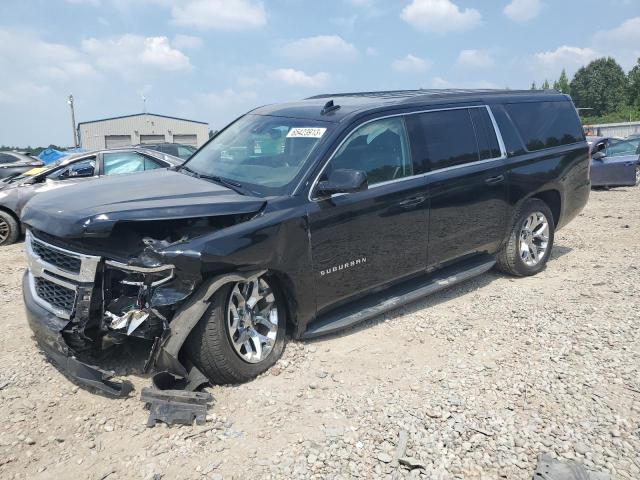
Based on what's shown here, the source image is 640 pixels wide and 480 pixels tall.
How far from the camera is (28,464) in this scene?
9.39 feet

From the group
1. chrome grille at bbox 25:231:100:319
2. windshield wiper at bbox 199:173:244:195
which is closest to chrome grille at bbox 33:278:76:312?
chrome grille at bbox 25:231:100:319

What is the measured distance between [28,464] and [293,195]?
2.31 m

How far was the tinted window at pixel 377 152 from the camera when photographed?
13.4ft

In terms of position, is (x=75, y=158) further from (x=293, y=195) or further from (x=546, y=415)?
(x=546, y=415)

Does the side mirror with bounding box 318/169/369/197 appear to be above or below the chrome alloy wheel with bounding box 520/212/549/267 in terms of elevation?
above

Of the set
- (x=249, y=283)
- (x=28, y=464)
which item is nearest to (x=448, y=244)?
(x=249, y=283)

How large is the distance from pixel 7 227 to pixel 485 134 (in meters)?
7.70

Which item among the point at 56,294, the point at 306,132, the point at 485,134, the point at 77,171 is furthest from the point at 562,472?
the point at 77,171

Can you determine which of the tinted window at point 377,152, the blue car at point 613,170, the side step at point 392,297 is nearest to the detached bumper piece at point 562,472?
the side step at point 392,297

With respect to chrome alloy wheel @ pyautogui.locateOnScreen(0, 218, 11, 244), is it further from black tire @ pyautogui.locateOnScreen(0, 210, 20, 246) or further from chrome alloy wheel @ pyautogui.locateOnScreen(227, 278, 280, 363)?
chrome alloy wheel @ pyautogui.locateOnScreen(227, 278, 280, 363)

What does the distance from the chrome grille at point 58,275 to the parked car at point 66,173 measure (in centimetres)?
483

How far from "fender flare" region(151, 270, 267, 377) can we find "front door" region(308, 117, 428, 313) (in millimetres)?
895

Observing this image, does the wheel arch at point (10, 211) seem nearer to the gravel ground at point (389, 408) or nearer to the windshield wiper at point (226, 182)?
the gravel ground at point (389, 408)

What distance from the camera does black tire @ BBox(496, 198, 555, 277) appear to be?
5.61 metres
